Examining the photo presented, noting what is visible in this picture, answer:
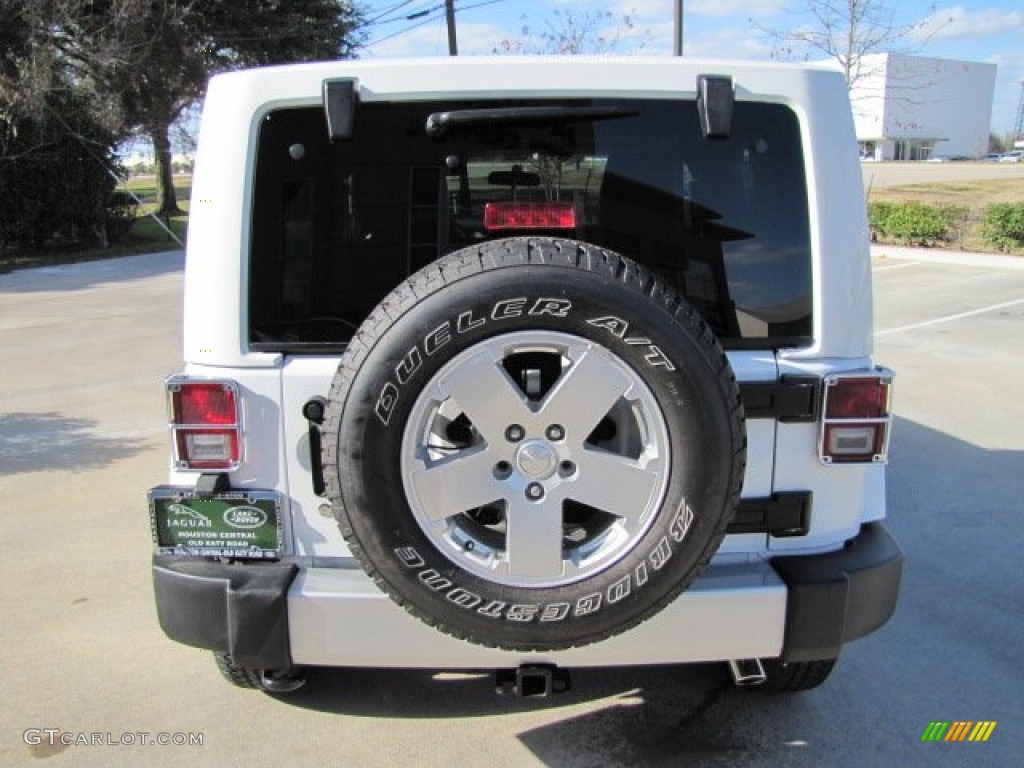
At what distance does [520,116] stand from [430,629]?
1.43m

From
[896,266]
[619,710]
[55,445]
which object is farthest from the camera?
[896,266]

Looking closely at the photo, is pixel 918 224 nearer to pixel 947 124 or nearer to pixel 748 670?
pixel 748 670

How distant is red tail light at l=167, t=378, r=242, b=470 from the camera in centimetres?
241

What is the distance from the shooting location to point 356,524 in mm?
2129

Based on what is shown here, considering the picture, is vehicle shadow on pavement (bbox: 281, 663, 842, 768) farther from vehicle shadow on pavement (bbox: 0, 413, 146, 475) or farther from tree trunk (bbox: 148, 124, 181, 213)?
tree trunk (bbox: 148, 124, 181, 213)

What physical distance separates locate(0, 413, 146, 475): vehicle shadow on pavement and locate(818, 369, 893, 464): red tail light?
4844mm

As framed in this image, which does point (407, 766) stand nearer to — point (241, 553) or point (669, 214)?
point (241, 553)

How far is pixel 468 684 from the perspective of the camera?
3166 mm

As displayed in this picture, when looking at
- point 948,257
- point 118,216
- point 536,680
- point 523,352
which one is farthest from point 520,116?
point 118,216

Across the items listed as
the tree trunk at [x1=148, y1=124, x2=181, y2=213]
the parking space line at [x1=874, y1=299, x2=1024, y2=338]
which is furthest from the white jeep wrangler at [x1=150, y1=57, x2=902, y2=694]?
the tree trunk at [x1=148, y1=124, x2=181, y2=213]

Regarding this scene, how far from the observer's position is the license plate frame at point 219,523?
2.46 m

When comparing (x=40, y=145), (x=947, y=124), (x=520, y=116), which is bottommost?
(x=520, y=116)

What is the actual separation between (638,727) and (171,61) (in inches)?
950

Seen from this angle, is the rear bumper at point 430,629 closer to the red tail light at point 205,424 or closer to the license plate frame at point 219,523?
the license plate frame at point 219,523
